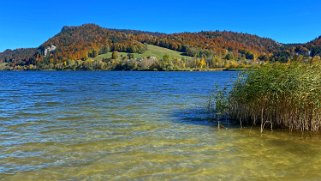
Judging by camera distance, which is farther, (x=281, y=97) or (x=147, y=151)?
(x=281, y=97)

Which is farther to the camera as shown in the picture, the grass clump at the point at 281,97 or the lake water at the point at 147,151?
the grass clump at the point at 281,97

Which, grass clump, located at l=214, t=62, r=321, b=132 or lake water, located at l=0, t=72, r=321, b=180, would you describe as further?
grass clump, located at l=214, t=62, r=321, b=132

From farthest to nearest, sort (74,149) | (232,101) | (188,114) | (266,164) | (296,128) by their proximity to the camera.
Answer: (188,114)
(232,101)
(296,128)
(74,149)
(266,164)

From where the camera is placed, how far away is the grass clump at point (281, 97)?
47.7 ft

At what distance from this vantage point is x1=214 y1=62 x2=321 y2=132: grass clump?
14539 mm

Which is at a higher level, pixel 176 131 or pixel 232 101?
pixel 232 101

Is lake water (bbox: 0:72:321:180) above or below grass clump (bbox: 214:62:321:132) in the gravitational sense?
below

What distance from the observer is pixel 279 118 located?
51.9ft

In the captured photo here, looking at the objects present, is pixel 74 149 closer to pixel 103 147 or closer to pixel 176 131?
pixel 103 147

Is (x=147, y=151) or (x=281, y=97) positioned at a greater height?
(x=281, y=97)

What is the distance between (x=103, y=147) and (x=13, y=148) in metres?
3.20

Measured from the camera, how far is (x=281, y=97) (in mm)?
15250

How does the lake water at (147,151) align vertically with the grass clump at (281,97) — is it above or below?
below

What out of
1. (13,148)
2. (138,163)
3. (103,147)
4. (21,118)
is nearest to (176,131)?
(103,147)
